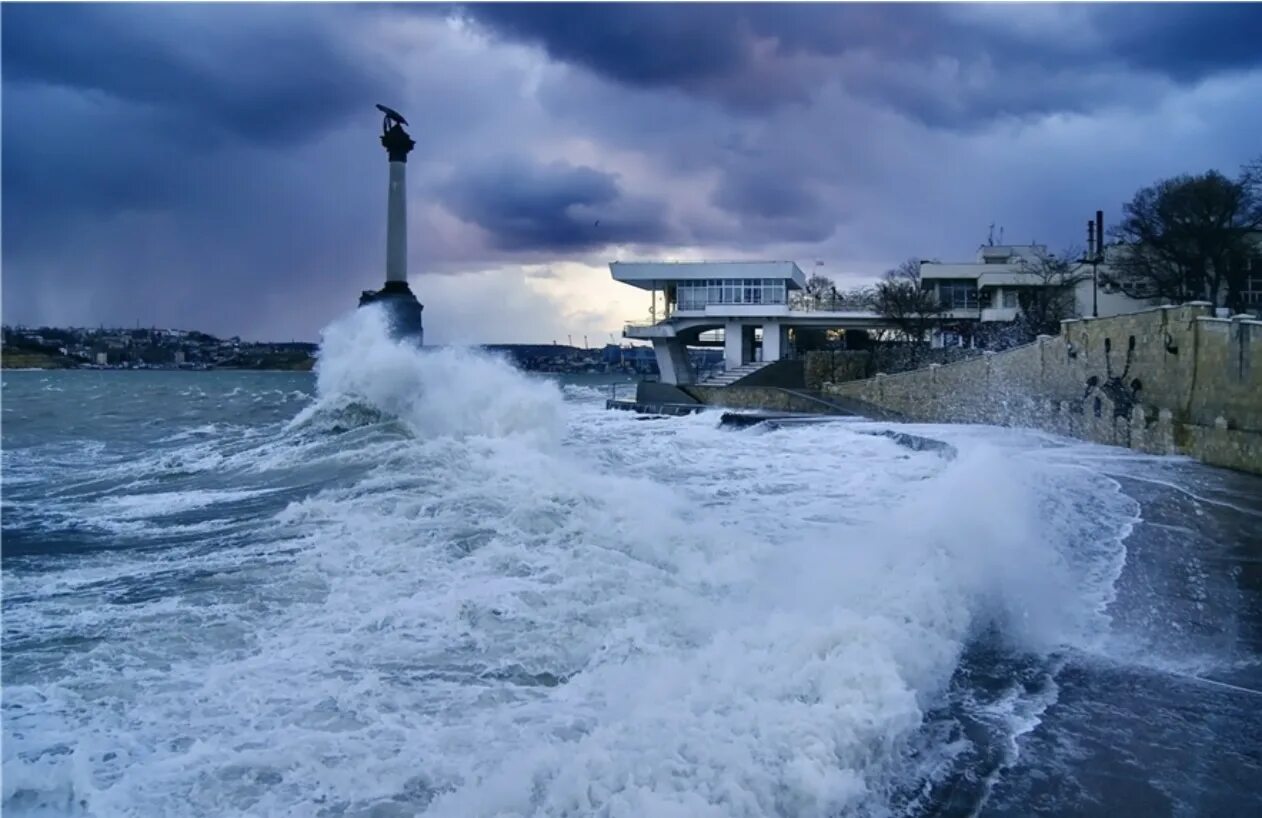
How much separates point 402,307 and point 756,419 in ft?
51.3

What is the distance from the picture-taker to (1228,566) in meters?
7.54

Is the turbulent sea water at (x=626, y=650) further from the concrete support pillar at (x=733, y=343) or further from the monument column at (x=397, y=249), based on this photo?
the concrete support pillar at (x=733, y=343)

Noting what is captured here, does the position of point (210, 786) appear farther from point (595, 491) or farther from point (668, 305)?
point (668, 305)

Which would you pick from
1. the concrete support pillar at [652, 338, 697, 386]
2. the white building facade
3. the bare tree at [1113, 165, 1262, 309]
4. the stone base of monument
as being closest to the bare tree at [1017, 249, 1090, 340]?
the white building facade

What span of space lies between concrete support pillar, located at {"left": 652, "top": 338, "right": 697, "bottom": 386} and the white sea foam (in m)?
32.0

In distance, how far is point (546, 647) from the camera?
504 cm

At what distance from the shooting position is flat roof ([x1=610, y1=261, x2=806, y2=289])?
41.3 metres

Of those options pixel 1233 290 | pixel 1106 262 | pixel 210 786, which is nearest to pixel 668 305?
pixel 1106 262

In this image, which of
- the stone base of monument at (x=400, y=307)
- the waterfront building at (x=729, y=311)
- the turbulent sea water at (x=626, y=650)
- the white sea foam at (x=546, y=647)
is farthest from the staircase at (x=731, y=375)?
the white sea foam at (x=546, y=647)

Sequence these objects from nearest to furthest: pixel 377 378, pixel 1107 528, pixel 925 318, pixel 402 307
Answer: pixel 1107 528
pixel 377 378
pixel 402 307
pixel 925 318

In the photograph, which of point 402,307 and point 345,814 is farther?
point 402,307

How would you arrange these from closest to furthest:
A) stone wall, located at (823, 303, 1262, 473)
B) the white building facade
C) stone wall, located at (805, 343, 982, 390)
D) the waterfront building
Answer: stone wall, located at (823, 303, 1262, 473) → the white building facade → stone wall, located at (805, 343, 982, 390) → the waterfront building

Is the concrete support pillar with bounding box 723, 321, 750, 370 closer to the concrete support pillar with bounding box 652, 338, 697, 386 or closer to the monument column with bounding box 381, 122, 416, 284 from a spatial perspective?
the concrete support pillar with bounding box 652, 338, 697, 386

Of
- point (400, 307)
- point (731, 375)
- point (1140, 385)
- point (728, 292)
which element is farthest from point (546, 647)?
point (728, 292)
